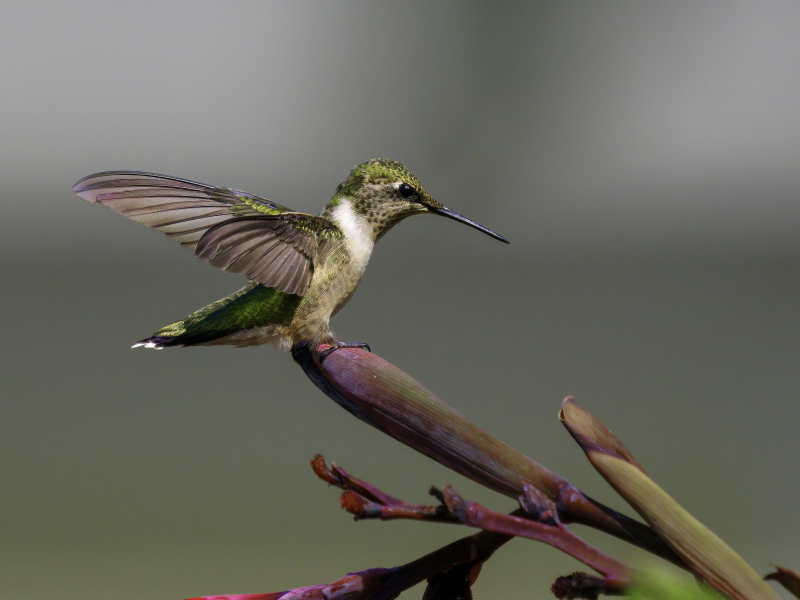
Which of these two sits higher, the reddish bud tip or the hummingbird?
the hummingbird

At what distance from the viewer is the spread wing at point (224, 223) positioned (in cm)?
33

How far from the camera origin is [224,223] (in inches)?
12.1

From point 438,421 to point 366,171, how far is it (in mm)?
211

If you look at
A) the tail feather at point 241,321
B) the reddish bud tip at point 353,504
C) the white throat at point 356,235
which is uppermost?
the white throat at point 356,235

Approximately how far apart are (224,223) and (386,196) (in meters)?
0.12

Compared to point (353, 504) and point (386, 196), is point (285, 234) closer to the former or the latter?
point (386, 196)

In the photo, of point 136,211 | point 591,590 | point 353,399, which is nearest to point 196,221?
point 136,211

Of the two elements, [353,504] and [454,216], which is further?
[454,216]

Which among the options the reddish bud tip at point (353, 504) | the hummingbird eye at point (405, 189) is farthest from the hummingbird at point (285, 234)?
the reddish bud tip at point (353, 504)

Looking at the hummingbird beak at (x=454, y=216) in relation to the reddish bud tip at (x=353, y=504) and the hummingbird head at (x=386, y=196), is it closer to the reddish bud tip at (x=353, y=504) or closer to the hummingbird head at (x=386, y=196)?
the hummingbird head at (x=386, y=196)

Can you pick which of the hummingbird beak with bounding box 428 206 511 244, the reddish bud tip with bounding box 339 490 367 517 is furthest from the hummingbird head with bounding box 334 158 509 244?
the reddish bud tip with bounding box 339 490 367 517

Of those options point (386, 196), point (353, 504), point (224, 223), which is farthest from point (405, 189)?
point (353, 504)

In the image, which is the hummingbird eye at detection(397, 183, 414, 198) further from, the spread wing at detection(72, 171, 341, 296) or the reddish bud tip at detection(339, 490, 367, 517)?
the reddish bud tip at detection(339, 490, 367, 517)

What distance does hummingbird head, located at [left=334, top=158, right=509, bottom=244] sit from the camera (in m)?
0.39
